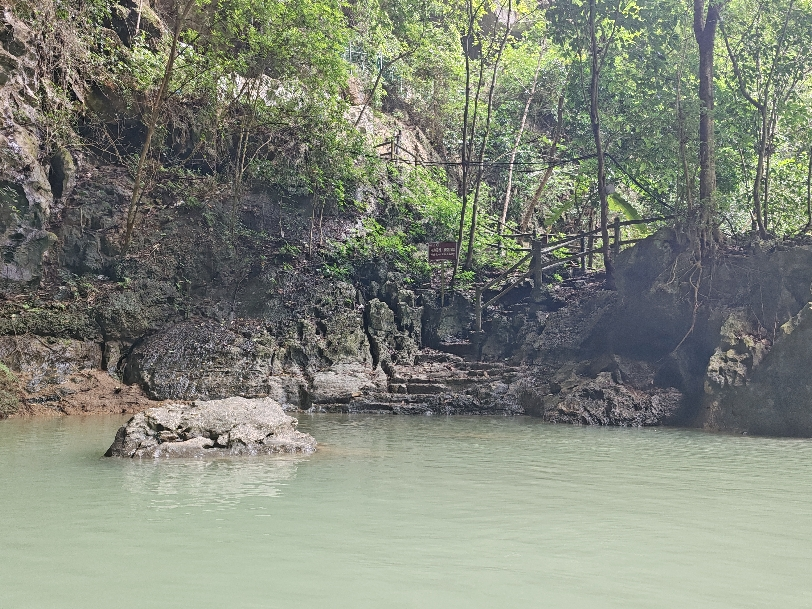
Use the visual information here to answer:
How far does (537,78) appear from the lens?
25.0 metres

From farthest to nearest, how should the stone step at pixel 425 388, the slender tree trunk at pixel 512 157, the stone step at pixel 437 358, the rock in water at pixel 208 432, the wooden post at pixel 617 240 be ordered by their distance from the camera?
the slender tree trunk at pixel 512 157 → the stone step at pixel 437 358 → the wooden post at pixel 617 240 → the stone step at pixel 425 388 → the rock in water at pixel 208 432

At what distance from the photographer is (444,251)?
16.7 m

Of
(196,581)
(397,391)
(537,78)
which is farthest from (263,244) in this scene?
(196,581)

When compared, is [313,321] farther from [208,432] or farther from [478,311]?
[208,432]

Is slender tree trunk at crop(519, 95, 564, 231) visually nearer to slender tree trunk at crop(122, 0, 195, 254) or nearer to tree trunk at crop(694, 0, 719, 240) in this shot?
tree trunk at crop(694, 0, 719, 240)

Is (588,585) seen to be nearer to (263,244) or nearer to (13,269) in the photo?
(13,269)

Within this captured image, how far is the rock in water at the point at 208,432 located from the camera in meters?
7.13

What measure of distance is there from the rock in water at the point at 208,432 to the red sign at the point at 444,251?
9.24m

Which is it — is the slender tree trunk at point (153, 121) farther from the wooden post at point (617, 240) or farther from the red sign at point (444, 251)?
the wooden post at point (617, 240)

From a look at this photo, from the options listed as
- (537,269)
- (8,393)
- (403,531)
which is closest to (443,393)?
(537,269)

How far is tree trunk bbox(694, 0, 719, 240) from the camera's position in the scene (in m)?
13.4

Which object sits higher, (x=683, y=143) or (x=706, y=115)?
(x=706, y=115)

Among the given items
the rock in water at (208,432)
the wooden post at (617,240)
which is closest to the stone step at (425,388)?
the wooden post at (617,240)

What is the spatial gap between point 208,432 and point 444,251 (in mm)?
10025
